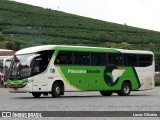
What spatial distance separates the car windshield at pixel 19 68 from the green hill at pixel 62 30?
58.8 m

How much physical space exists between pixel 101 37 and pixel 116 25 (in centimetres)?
2666

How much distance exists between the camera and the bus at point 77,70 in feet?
93.6

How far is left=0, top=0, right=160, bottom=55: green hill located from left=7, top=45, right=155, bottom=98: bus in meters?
55.6

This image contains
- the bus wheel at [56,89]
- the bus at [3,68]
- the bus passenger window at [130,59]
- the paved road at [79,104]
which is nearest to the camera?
the paved road at [79,104]

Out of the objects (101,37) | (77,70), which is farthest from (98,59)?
(101,37)

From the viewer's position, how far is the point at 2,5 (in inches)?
5049

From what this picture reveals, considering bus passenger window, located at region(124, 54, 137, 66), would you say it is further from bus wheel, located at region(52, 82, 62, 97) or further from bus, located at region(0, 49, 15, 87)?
bus, located at region(0, 49, 15, 87)

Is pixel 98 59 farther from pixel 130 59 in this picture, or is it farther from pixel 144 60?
pixel 144 60

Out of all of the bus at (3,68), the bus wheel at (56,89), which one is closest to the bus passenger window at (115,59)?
the bus wheel at (56,89)

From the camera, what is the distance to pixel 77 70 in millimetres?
30375

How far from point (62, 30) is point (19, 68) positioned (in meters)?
87.2

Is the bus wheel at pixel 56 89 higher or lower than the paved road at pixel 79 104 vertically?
higher

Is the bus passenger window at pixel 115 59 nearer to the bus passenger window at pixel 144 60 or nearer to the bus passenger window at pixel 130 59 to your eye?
the bus passenger window at pixel 130 59

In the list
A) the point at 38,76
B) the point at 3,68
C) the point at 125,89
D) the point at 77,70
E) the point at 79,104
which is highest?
the point at 3,68
